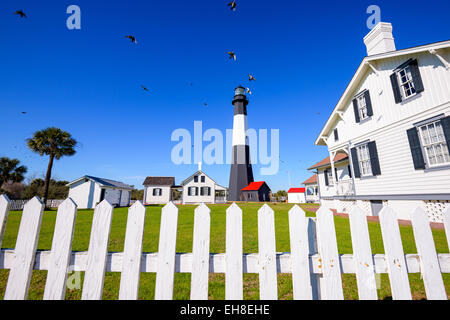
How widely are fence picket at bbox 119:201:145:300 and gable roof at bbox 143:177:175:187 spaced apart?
97.5 ft

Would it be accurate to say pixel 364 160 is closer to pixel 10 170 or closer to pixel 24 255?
pixel 24 255

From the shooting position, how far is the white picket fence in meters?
1.44

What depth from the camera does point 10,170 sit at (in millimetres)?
22562

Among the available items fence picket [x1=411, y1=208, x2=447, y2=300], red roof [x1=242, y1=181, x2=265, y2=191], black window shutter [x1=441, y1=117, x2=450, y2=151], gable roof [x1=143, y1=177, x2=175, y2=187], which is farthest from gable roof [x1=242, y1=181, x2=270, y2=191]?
fence picket [x1=411, y1=208, x2=447, y2=300]

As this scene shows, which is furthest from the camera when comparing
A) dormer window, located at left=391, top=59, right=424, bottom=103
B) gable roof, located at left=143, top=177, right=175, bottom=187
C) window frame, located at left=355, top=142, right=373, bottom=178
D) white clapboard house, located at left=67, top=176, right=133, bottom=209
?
gable roof, located at left=143, top=177, right=175, bottom=187

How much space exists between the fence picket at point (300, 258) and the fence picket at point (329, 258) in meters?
0.12

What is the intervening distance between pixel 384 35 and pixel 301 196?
28.4 meters

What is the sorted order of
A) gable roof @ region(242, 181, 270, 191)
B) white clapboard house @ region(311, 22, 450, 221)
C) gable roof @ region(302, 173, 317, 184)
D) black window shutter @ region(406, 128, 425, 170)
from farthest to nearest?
1. gable roof @ region(242, 181, 270, 191)
2. gable roof @ region(302, 173, 317, 184)
3. black window shutter @ region(406, 128, 425, 170)
4. white clapboard house @ region(311, 22, 450, 221)

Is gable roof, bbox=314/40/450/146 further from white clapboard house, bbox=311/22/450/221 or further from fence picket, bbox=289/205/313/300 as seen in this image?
fence picket, bbox=289/205/313/300

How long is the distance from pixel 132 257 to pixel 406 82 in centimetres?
1261

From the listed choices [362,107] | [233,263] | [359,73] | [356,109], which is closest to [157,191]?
[356,109]

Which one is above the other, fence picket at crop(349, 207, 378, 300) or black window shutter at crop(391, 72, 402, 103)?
black window shutter at crop(391, 72, 402, 103)

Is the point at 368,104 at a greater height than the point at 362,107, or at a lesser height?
lesser
